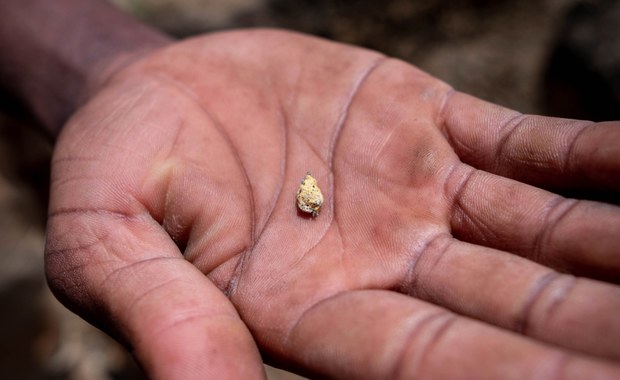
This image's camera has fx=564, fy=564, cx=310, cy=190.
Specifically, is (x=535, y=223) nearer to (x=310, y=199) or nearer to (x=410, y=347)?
(x=410, y=347)

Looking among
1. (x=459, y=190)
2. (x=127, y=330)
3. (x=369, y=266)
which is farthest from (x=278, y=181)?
(x=127, y=330)

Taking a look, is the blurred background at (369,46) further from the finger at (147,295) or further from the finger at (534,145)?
the finger at (534,145)

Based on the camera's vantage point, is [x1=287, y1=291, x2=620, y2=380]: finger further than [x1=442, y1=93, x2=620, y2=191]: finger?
No

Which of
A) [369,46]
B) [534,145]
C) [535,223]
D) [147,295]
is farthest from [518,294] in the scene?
[369,46]

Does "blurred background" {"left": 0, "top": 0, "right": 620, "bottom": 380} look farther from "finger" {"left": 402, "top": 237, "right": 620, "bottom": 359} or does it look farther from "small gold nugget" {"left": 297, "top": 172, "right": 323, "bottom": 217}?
"finger" {"left": 402, "top": 237, "right": 620, "bottom": 359}

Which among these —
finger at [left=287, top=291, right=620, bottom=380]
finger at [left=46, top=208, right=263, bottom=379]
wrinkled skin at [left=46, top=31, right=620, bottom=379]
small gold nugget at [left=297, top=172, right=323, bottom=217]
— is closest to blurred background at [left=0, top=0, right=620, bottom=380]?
wrinkled skin at [left=46, top=31, right=620, bottom=379]
